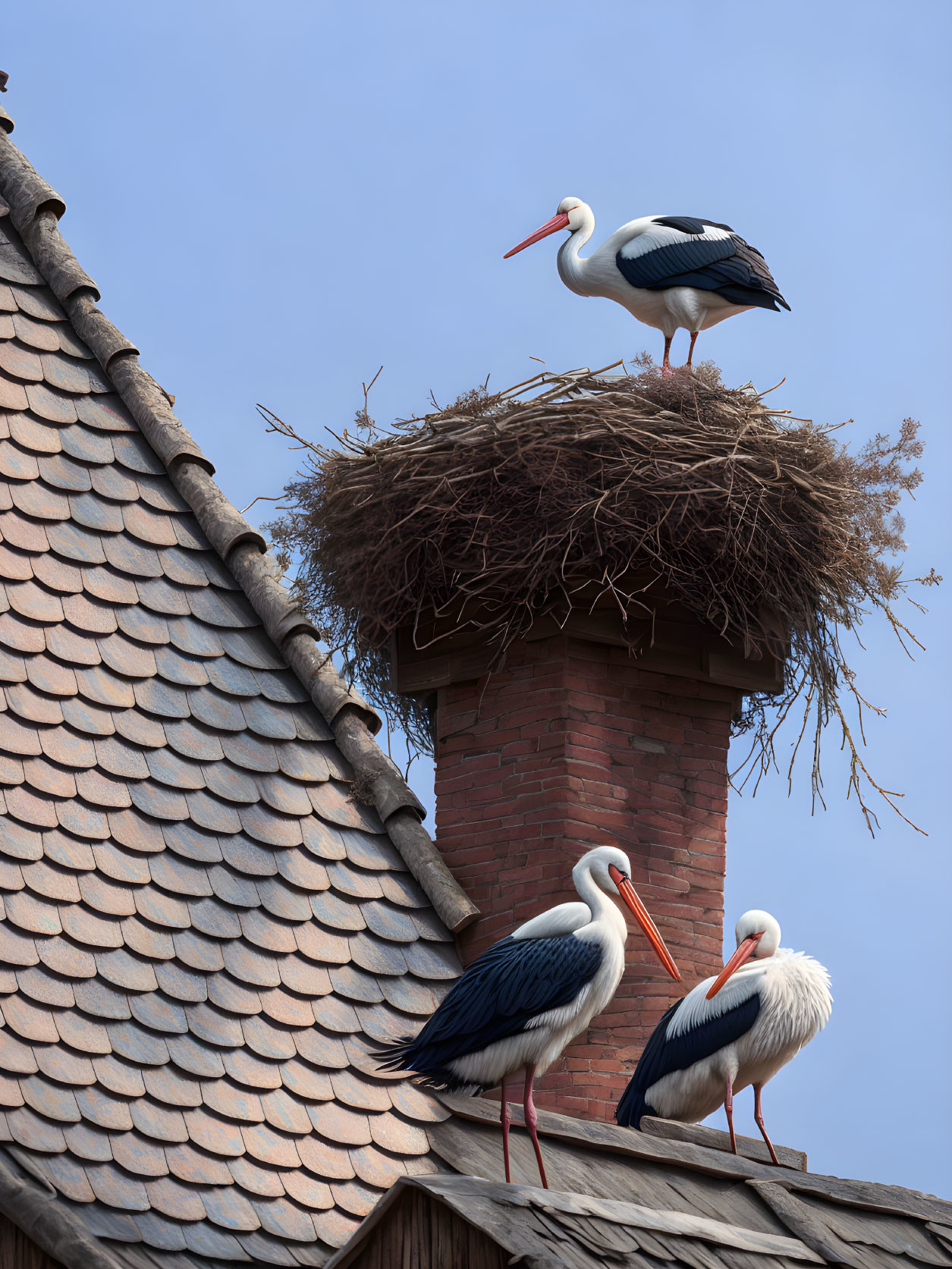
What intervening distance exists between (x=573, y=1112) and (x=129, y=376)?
353cm

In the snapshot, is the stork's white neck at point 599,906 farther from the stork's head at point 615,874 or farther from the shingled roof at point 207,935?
the shingled roof at point 207,935

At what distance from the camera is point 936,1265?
5793mm

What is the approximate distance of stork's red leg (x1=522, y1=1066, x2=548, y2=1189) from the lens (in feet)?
17.4

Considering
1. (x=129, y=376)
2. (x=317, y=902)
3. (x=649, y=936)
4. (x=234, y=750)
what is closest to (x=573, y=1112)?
(x=649, y=936)

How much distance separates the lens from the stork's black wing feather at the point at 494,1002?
544 centimetres

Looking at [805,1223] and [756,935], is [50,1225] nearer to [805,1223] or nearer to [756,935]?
[805,1223]

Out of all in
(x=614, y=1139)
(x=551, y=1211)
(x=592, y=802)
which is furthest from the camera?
(x=592, y=802)

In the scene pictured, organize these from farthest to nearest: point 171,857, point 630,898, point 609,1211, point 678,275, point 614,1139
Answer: point 678,275, point 630,898, point 614,1139, point 171,857, point 609,1211

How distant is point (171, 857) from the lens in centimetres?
576

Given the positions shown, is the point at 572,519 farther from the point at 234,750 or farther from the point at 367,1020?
the point at 367,1020

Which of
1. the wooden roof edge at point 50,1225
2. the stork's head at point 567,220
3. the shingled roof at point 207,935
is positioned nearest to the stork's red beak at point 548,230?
the stork's head at point 567,220

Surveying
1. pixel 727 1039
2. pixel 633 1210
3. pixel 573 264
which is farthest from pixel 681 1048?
pixel 573 264

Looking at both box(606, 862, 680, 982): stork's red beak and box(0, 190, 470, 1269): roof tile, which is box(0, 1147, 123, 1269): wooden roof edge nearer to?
box(0, 190, 470, 1269): roof tile

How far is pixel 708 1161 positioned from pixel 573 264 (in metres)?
4.92
